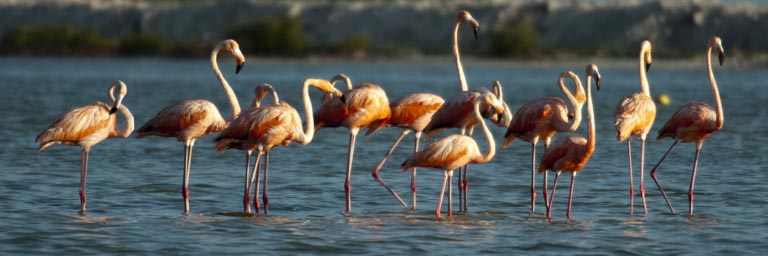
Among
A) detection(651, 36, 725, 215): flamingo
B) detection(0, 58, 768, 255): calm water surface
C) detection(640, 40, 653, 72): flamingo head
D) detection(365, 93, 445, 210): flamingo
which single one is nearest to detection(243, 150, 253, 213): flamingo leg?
detection(0, 58, 768, 255): calm water surface

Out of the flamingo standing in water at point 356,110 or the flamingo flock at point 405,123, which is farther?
the flamingo standing in water at point 356,110

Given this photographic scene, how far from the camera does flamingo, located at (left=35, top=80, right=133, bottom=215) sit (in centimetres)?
1026

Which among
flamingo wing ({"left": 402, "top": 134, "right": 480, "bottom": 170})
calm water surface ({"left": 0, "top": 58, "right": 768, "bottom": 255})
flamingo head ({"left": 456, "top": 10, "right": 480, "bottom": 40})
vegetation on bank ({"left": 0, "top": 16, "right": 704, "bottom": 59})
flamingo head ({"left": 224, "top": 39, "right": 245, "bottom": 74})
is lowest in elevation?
calm water surface ({"left": 0, "top": 58, "right": 768, "bottom": 255})

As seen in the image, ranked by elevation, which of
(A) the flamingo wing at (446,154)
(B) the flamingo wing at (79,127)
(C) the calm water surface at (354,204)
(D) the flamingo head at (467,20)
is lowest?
(C) the calm water surface at (354,204)

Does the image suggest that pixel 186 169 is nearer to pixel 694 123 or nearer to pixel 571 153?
pixel 571 153

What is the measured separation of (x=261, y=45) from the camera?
57.2m

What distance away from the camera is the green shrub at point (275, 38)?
56.1 meters

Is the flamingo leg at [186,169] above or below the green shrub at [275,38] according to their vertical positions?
below

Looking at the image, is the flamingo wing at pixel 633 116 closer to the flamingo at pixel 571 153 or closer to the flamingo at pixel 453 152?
the flamingo at pixel 571 153

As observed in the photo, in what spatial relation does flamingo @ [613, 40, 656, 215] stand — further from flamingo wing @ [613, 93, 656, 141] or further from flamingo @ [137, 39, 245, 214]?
flamingo @ [137, 39, 245, 214]

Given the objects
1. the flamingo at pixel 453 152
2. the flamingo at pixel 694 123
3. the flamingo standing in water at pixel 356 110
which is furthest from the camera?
the flamingo at pixel 694 123

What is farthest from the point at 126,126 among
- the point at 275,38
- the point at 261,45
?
the point at 261,45

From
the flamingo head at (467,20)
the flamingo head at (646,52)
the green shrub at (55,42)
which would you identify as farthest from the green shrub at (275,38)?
the flamingo head at (646,52)

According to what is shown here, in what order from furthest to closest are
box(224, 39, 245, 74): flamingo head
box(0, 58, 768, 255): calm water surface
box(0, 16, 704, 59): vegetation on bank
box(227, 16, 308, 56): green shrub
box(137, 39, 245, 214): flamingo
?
1. box(227, 16, 308, 56): green shrub
2. box(0, 16, 704, 59): vegetation on bank
3. box(224, 39, 245, 74): flamingo head
4. box(137, 39, 245, 214): flamingo
5. box(0, 58, 768, 255): calm water surface
